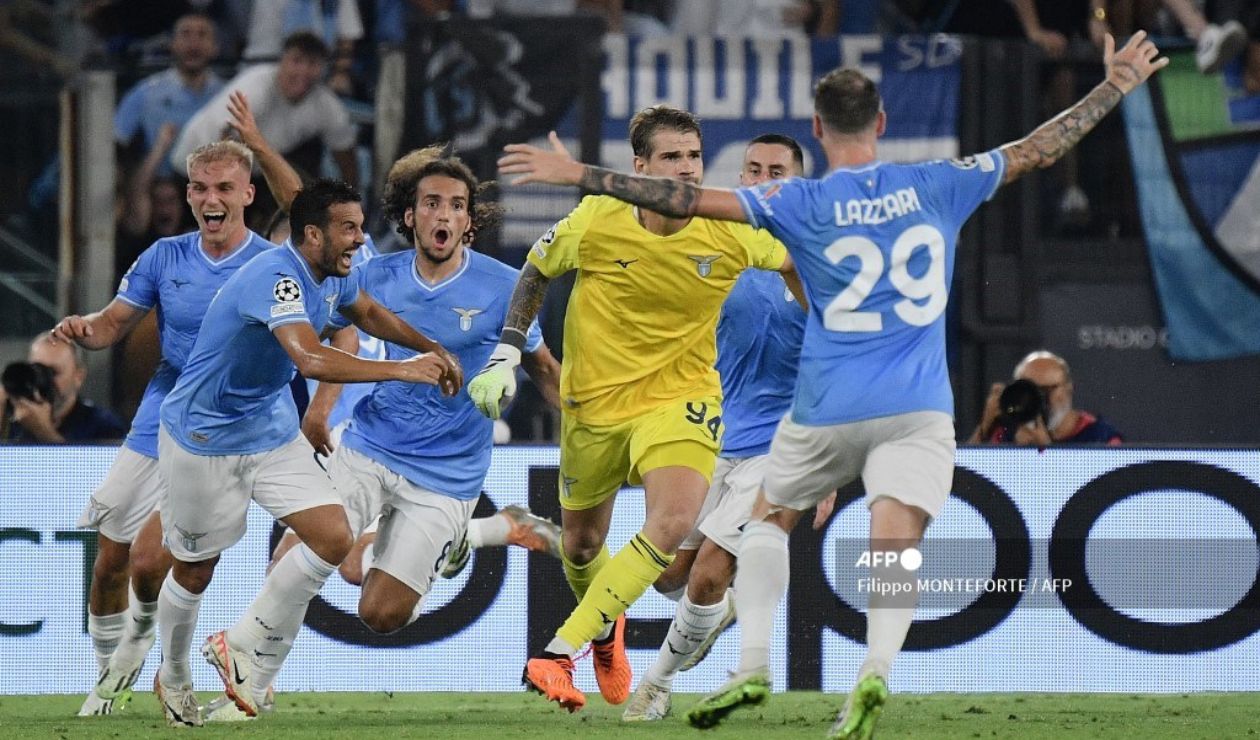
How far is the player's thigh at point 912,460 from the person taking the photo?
6297 millimetres

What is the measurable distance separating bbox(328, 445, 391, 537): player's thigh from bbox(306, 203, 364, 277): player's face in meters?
0.94

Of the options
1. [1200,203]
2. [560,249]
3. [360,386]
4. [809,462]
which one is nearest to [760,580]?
[809,462]

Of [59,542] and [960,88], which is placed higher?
[960,88]

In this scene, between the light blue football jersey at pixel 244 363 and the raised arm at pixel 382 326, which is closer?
the light blue football jersey at pixel 244 363

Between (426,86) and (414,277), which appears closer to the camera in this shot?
(414,277)

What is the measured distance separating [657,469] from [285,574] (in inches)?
58.9

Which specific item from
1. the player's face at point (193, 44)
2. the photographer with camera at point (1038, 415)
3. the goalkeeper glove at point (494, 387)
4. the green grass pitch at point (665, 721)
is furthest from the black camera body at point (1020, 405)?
the player's face at point (193, 44)

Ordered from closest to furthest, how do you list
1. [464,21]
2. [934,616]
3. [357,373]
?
1. [357,373]
2. [934,616]
3. [464,21]

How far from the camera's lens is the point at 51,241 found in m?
13.3

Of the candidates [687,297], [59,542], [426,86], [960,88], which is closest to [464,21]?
[426,86]

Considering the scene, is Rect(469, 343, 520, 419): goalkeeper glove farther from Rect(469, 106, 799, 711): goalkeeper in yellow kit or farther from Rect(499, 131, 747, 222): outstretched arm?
Rect(499, 131, 747, 222): outstretched arm

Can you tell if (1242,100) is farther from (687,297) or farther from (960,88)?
(687,297)

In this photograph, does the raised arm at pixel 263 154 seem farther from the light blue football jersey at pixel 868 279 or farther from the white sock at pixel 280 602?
the light blue football jersey at pixel 868 279

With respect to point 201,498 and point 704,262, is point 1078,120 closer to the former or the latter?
point 704,262
